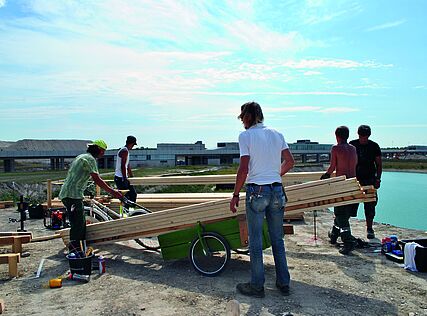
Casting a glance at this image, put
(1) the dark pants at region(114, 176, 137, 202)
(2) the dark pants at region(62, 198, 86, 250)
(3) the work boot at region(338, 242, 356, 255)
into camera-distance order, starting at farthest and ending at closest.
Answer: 1. (1) the dark pants at region(114, 176, 137, 202)
2. (3) the work boot at region(338, 242, 356, 255)
3. (2) the dark pants at region(62, 198, 86, 250)

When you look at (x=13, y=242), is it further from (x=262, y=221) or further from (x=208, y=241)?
(x=262, y=221)

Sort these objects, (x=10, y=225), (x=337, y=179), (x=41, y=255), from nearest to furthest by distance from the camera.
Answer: (x=337, y=179) < (x=41, y=255) < (x=10, y=225)

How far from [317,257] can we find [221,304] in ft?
8.26

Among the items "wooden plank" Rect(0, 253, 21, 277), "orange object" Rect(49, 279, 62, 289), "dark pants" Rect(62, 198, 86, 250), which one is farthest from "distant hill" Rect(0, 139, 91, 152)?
"orange object" Rect(49, 279, 62, 289)

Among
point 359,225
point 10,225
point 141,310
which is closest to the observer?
point 141,310

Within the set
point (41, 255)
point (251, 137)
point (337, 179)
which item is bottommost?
point (41, 255)

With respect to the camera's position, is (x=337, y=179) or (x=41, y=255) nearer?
(x=337, y=179)

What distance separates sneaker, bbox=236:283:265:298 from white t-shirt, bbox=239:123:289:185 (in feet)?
4.21

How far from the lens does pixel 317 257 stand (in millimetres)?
6289

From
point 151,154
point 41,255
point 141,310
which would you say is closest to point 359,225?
point 141,310

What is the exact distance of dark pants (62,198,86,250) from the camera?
6.06 metres

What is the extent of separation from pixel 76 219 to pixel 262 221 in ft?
10.7

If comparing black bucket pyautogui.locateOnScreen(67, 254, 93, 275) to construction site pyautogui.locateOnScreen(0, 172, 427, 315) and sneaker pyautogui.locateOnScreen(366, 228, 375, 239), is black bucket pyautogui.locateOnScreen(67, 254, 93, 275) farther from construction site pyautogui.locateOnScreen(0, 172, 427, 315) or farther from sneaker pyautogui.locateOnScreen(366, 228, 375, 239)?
sneaker pyautogui.locateOnScreen(366, 228, 375, 239)

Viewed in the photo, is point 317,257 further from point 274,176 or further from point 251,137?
point 251,137
